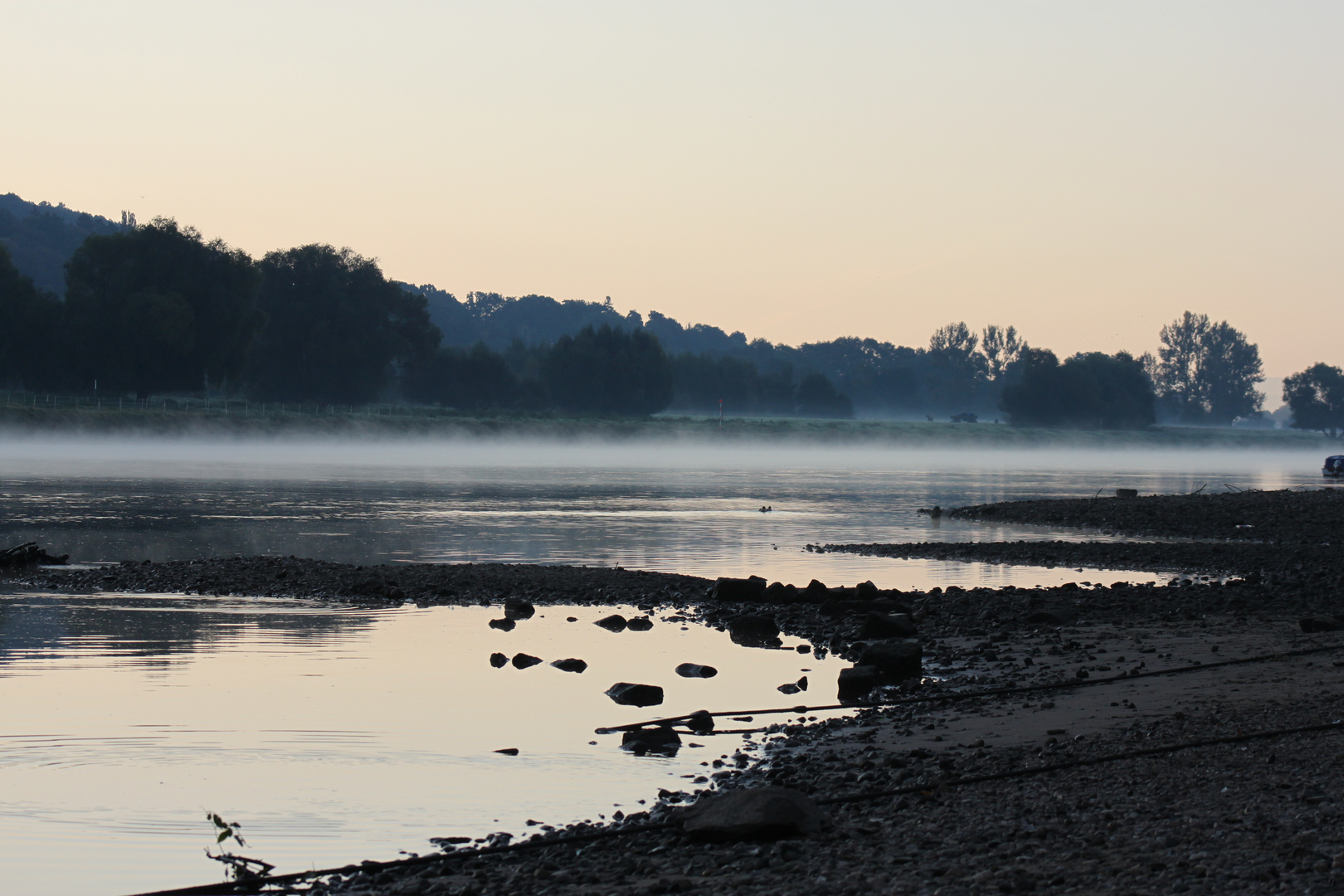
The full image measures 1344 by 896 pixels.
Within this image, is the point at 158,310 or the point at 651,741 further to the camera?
the point at 158,310

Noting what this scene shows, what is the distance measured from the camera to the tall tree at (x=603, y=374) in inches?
6506

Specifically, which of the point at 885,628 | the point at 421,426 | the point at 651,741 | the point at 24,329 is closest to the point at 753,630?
the point at 885,628

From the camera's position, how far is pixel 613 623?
21391mm

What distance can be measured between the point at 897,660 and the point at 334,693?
6.64 meters

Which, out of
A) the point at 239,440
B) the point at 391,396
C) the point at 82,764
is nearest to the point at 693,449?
the point at 391,396

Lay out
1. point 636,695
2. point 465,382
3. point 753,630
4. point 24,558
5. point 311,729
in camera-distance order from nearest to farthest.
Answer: point 311,729 → point 636,695 → point 753,630 → point 24,558 → point 465,382

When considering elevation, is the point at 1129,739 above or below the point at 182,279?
below

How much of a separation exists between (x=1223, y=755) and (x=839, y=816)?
3.38m

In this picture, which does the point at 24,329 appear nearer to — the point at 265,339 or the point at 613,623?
the point at 265,339

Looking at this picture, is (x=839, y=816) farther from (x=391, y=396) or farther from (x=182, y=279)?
(x=391, y=396)

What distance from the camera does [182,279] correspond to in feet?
369

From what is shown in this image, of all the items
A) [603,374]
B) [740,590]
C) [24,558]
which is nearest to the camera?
[740,590]

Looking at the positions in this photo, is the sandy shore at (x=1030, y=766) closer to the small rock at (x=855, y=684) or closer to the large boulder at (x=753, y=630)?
the small rock at (x=855, y=684)

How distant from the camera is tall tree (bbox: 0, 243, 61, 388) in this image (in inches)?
4218
